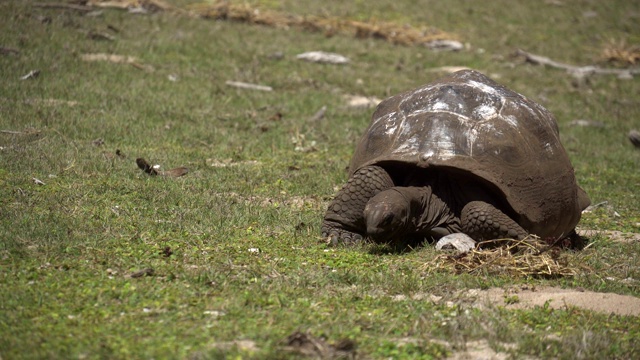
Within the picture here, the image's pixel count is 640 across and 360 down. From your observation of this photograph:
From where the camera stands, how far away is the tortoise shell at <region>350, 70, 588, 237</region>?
21.2 feet

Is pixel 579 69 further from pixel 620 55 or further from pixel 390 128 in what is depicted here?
pixel 390 128

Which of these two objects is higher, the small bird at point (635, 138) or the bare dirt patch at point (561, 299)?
the bare dirt patch at point (561, 299)

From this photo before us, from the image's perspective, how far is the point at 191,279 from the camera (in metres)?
5.41

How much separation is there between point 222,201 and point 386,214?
6.57 ft

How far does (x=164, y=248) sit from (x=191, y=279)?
65cm

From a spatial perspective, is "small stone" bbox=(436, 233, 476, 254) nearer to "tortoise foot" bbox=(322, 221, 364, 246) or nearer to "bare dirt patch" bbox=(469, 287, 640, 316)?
"tortoise foot" bbox=(322, 221, 364, 246)

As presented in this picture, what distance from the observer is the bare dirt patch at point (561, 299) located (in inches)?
212

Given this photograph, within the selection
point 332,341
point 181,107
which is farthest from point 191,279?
point 181,107

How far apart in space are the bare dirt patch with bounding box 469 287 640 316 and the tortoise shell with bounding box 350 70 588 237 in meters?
1.05

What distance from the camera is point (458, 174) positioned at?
260 inches

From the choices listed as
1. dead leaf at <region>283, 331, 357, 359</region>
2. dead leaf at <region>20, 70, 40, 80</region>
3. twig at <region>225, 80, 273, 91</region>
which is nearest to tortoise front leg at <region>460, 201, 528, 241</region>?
dead leaf at <region>283, 331, 357, 359</region>

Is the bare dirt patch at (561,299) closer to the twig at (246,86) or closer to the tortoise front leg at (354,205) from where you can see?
the tortoise front leg at (354,205)

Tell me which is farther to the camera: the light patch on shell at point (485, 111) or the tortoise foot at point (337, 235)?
the light patch on shell at point (485, 111)

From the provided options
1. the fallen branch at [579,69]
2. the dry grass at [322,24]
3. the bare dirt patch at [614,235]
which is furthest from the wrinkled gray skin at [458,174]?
the dry grass at [322,24]
